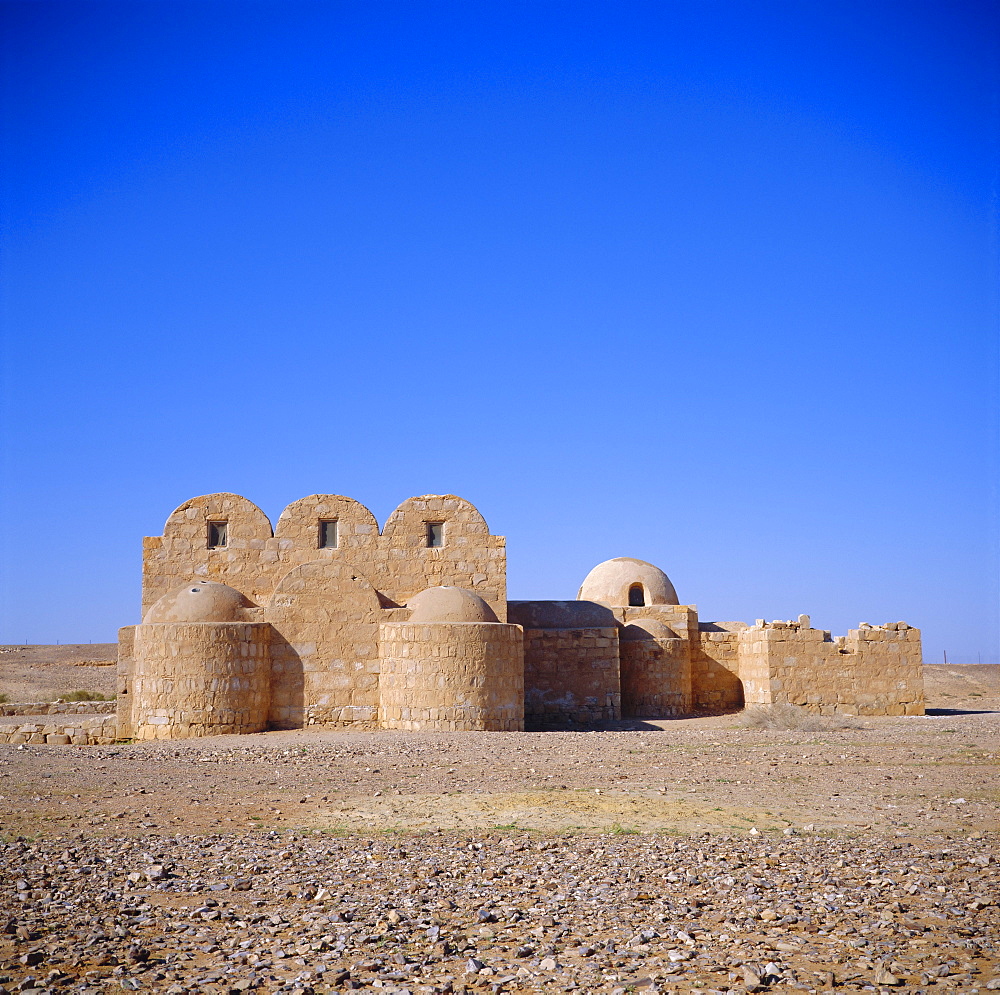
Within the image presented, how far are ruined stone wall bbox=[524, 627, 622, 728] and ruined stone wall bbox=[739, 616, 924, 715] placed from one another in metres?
2.73

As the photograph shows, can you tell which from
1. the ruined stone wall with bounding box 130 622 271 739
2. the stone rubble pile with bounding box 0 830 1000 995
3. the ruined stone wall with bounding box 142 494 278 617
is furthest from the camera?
the ruined stone wall with bounding box 142 494 278 617

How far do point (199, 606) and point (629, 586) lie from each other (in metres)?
9.29

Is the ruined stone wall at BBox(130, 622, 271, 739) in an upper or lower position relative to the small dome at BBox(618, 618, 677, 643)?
lower

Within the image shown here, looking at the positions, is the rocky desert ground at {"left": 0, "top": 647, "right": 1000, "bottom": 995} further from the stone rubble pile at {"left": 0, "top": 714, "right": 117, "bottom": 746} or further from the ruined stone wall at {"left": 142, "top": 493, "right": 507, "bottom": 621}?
the ruined stone wall at {"left": 142, "top": 493, "right": 507, "bottom": 621}

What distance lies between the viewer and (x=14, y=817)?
848cm

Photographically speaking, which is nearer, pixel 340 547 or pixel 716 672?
pixel 340 547

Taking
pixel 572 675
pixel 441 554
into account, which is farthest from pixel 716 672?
pixel 441 554

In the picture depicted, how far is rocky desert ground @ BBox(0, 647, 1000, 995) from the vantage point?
4777 millimetres

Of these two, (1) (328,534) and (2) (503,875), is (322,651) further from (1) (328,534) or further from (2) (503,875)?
(2) (503,875)

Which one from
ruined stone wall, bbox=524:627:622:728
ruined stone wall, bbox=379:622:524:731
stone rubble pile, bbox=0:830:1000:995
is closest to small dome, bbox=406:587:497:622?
ruined stone wall, bbox=379:622:524:731

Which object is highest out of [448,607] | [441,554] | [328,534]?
[328,534]

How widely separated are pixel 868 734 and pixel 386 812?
8820mm

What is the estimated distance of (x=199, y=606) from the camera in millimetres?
16031

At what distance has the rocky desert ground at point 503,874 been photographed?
4.78 m
